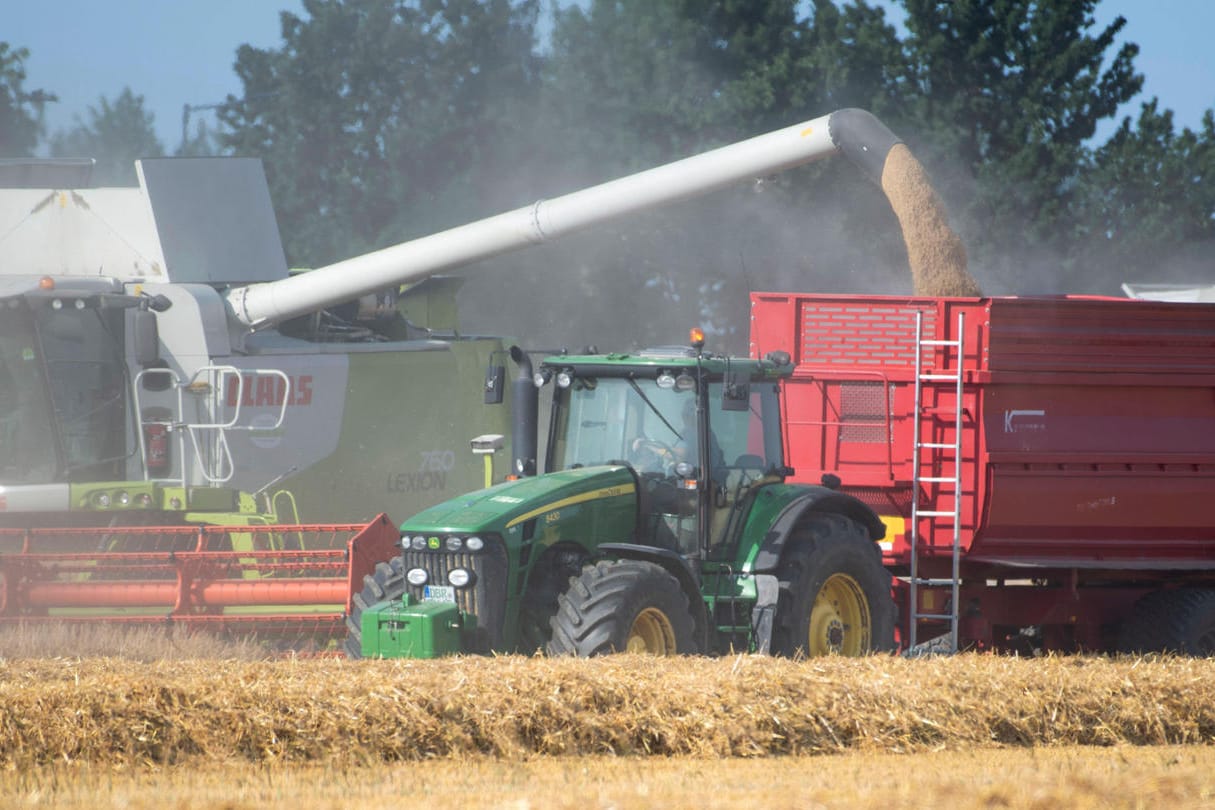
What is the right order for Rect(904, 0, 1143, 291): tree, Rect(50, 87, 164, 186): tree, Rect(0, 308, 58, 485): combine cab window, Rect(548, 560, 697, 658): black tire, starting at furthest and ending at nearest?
1. Rect(50, 87, 164, 186): tree
2. Rect(904, 0, 1143, 291): tree
3. Rect(0, 308, 58, 485): combine cab window
4. Rect(548, 560, 697, 658): black tire

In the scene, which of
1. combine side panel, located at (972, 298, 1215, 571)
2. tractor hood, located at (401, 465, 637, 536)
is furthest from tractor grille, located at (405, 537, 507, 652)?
combine side panel, located at (972, 298, 1215, 571)

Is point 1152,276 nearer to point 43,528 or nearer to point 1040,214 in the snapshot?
point 1040,214

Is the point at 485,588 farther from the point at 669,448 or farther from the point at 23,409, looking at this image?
the point at 23,409

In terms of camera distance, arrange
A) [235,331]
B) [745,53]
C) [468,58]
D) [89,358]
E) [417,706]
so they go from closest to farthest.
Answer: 1. [417,706]
2. [89,358]
3. [235,331]
4. [745,53]
5. [468,58]

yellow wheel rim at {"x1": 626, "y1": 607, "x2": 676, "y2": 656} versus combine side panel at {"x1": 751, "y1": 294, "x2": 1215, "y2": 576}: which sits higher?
combine side panel at {"x1": 751, "y1": 294, "x2": 1215, "y2": 576}

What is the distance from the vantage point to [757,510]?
8.72m

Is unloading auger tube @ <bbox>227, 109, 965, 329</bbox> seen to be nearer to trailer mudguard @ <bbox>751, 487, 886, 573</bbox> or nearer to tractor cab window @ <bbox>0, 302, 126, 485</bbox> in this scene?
tractor cab window @ <bbox>0, 302, 126, 485</bbox>

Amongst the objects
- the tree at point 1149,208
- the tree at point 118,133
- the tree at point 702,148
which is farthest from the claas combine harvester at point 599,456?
the tree at point 118,133

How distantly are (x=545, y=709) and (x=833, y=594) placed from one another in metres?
2.75

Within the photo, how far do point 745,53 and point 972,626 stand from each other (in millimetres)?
19904

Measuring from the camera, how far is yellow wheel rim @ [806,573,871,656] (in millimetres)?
8852

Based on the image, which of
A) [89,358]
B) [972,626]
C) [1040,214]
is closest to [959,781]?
[972,626]

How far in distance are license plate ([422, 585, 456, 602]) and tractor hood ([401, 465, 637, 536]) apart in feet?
0.90

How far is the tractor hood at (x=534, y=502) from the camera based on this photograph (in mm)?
7809
